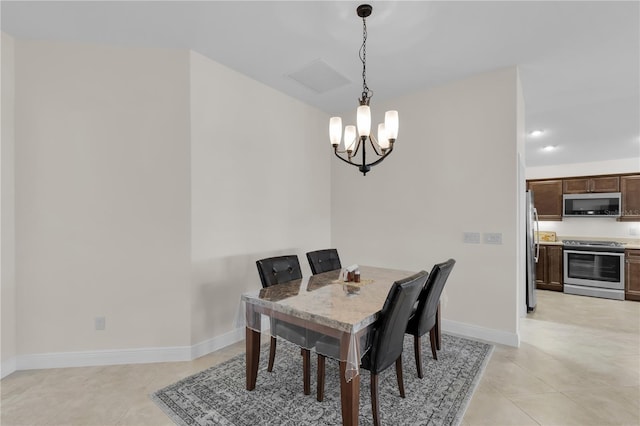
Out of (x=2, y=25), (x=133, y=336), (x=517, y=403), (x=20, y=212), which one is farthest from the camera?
(x=133, y=336)

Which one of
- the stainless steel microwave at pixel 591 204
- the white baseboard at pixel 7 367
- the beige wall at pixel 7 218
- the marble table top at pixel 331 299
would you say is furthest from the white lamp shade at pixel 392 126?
the stainless steel microwave at pixel 591 204

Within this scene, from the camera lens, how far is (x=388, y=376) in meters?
2.46

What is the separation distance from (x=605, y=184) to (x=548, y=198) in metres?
0.83

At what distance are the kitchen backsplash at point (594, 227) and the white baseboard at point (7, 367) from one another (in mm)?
7862

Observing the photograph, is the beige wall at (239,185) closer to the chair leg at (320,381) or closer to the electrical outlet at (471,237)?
the chair leg at (320,381)

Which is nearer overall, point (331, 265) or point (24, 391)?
point (24, 391)

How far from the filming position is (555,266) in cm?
531

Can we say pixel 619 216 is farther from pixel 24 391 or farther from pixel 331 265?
pixel 24 391

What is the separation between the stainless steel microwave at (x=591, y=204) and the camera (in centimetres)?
522

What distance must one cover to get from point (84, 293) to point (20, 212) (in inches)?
33.1

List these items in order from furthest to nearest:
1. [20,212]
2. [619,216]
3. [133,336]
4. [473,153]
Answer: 1. [619,216]
2. [473,153]
3. [133,336]
4. [20,212]

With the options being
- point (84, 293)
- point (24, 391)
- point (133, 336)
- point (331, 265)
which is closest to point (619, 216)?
point (331, 265)

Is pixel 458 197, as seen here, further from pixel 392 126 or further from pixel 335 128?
pixel 335 128

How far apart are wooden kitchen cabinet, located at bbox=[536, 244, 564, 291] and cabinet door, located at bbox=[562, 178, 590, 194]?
44.1 inches
